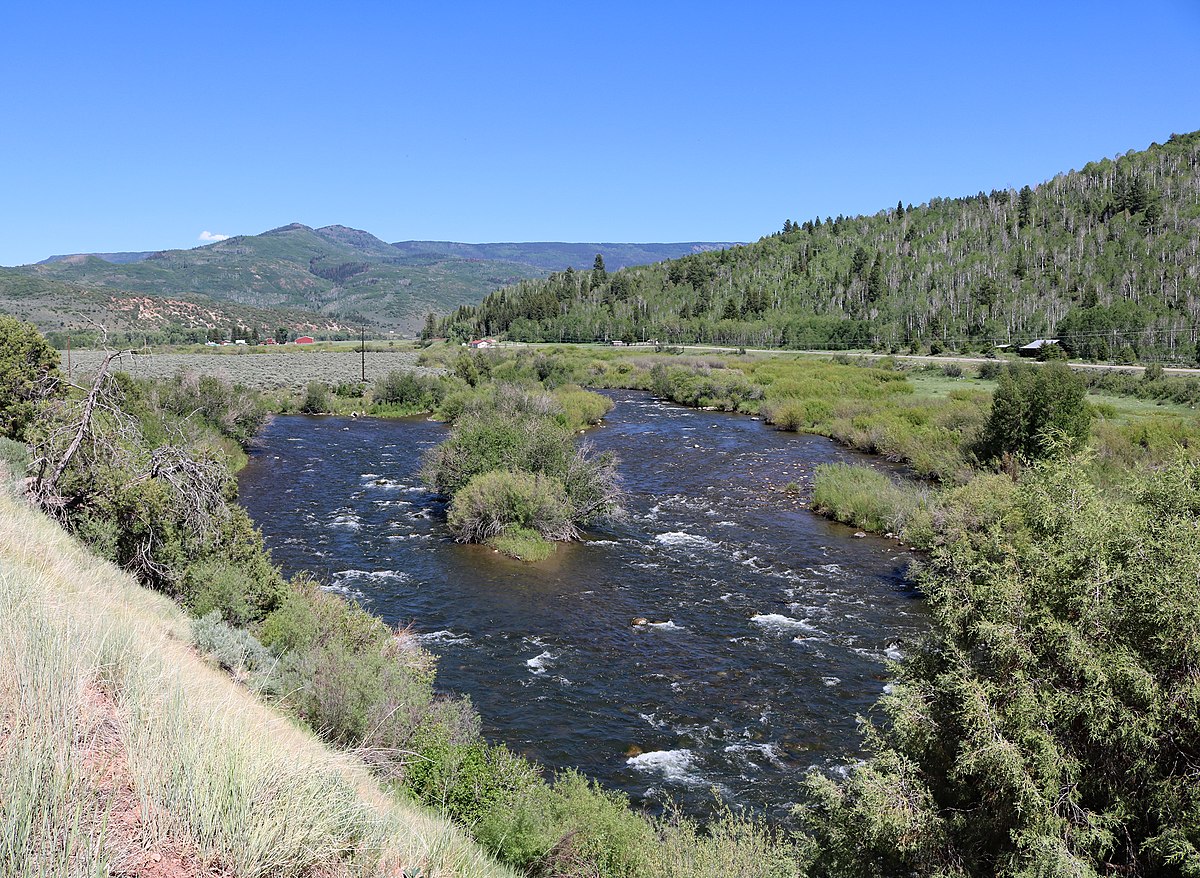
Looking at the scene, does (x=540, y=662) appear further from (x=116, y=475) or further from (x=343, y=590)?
(x=116, y=475)

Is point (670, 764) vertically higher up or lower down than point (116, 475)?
lower down

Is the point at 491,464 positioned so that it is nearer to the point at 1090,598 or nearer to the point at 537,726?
Result: the point at 537,726

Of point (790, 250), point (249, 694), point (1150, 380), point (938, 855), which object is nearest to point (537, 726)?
point (249, 694)

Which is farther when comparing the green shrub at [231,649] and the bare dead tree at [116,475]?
the bare dead tree at [116,475]

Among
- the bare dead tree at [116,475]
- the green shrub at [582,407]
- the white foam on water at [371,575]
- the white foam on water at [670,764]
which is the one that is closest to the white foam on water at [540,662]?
the white foam on water at [670,764]

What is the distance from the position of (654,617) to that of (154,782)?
46.7ft

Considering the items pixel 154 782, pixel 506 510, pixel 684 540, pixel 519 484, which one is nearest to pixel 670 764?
pixel 154 782

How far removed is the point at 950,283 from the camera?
135250 mm

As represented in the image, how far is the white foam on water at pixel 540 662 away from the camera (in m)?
15.0

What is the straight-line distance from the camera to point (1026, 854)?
6.38 m

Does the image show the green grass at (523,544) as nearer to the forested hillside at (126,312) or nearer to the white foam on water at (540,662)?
the white foam on water at (540,662)

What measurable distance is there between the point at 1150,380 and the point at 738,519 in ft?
139

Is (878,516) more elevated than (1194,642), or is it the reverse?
(1194,642)

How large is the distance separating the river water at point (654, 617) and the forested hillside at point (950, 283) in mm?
73780
